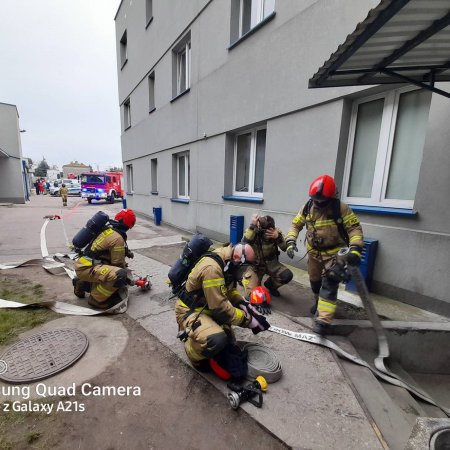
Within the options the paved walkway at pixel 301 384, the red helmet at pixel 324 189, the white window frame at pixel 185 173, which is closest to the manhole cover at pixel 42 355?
the paved walkway at pixel 301 384

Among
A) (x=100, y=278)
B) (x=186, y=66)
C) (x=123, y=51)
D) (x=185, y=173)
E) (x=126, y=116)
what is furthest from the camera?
(x=126, y=116)

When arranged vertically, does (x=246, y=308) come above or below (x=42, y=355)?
above

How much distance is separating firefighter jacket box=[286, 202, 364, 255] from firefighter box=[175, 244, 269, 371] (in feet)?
4.23

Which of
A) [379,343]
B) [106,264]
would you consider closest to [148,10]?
[106,264]

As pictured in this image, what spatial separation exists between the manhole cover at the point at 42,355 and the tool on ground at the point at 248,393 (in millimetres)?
1513

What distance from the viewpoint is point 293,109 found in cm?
445

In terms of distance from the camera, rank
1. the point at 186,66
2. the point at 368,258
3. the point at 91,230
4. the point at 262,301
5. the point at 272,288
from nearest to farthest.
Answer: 1. the point at 262,301
2. the point at 91,230
3. the point at 368,258
4. the point at 272,288
5. the point at 186,66

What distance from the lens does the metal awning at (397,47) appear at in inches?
68.4

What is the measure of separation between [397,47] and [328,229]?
1.84 meters

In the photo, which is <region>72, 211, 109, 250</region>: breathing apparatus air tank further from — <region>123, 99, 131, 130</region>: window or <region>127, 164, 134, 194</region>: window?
<region>123, 99, 131, 130</region>: window

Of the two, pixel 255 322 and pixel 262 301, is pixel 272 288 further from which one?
pixel 255 322

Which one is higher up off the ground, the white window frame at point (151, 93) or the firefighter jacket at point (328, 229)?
the white window frame at point (151, 93)

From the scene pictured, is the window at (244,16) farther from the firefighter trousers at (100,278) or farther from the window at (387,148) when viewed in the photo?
the firefighter trousers at (100,278)

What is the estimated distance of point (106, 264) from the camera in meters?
3.35
